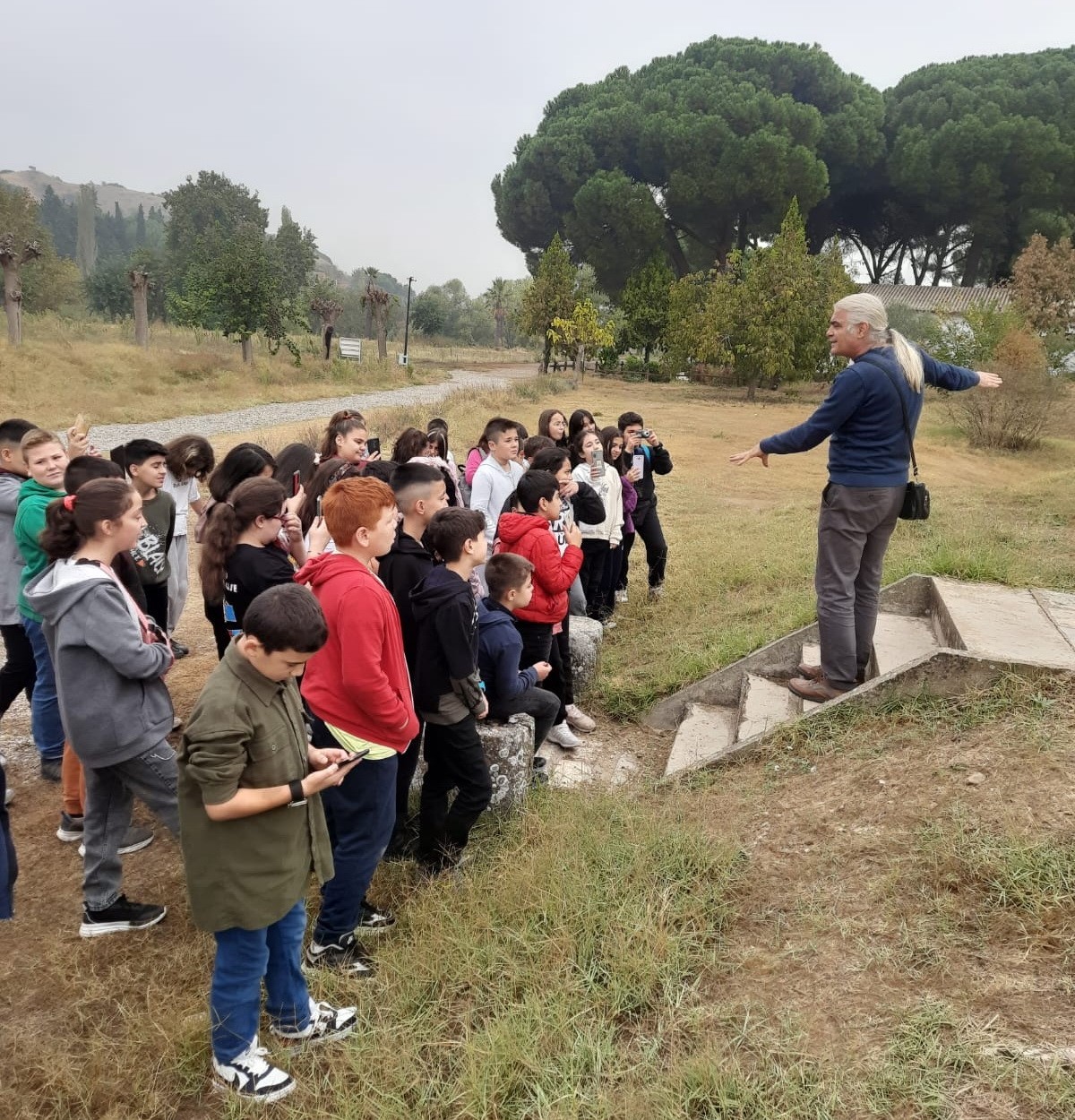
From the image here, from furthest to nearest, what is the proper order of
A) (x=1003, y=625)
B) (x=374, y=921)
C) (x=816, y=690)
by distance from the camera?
(x=1003, y=625), (x=816, y=690), (x=374, y=921)

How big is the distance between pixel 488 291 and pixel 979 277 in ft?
155

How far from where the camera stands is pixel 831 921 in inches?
100

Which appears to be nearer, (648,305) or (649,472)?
(649,472)

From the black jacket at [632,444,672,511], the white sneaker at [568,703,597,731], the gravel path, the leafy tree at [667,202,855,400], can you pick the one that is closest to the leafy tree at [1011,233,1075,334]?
the leafy tree at [667,202,855,400]

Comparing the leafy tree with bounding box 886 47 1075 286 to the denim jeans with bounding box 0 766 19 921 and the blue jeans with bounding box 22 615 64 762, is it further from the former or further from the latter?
the denim jeans with bounding box 0 766 19 921

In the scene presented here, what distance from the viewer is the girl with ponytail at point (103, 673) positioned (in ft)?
8.89

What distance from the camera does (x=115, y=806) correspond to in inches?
117

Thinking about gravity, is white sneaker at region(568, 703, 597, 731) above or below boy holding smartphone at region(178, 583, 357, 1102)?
below

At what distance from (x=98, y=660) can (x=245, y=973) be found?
1196mm

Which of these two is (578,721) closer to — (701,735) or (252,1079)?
(701,735)

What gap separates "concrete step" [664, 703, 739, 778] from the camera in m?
4.20

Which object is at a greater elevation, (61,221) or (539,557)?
(61,221)

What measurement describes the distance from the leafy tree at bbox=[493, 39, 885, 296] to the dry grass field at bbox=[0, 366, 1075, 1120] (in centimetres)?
4110

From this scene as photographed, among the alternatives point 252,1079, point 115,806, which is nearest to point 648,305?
point 115,806
